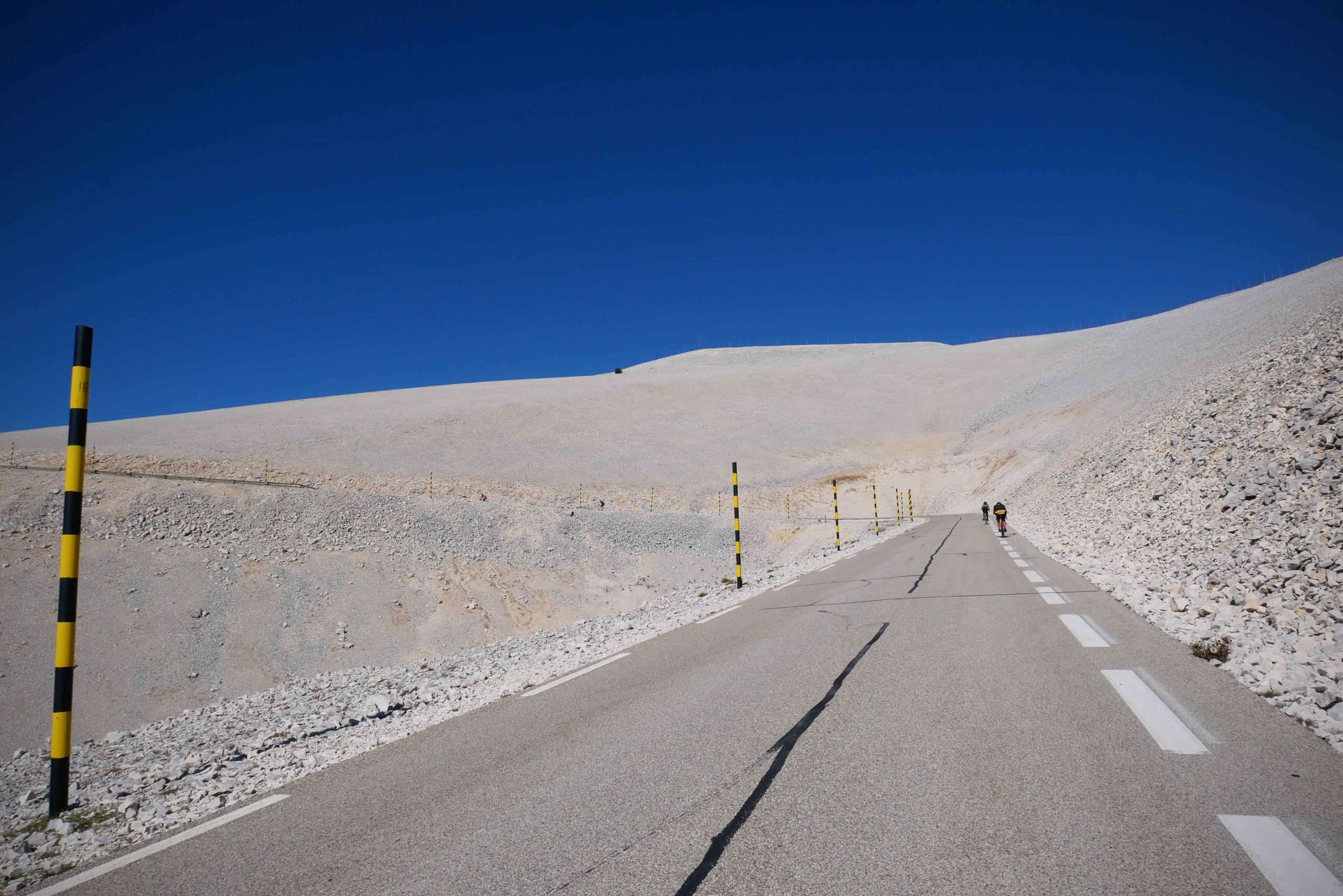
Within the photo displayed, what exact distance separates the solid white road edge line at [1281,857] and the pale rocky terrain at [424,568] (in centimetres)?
172

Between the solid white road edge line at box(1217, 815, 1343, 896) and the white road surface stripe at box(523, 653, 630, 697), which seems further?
the white road surface stripe at box(523, 653, 630, 697)

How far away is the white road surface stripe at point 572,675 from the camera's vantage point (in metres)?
6.28

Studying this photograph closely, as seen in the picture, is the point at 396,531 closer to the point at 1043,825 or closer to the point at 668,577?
the point at 668,577

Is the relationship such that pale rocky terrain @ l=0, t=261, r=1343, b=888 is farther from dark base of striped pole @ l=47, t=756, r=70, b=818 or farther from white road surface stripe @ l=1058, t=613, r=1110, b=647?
white road surface stripe @ l=1058, t=613, r=1110, b=647

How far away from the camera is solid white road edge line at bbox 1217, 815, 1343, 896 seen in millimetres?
2436

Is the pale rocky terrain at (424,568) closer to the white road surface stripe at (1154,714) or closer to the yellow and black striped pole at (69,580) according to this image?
the yellow and black striped pole at (69,580)

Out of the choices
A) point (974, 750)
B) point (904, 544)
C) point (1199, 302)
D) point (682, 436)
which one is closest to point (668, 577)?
point (904, 544)

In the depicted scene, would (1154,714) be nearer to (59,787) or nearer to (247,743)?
(59,787)

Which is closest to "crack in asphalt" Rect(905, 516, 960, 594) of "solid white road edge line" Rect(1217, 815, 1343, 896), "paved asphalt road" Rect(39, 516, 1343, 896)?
"paved asphalt road" Rect(39, 516, 1343, 896)

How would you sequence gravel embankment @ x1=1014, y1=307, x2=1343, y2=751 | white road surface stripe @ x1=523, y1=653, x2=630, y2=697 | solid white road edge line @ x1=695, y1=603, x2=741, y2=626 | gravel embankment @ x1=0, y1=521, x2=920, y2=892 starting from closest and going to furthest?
gravel embankment @ x1=0, y1=521, x2=920, y2=892 < gravel embankment @ x1=1014, y1=307, x2=1343, y2=751 < white road surface stripe @ x1=523, y1=653, x2=630, y2=697 < solid white road edge line @ x1=695, y1=603, x2=741, y2=626

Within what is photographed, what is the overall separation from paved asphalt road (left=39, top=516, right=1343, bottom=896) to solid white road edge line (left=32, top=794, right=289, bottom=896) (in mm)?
70

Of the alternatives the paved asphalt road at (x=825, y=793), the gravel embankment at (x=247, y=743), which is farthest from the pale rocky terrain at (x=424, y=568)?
the paved asphalt road at (x=825, y=793)

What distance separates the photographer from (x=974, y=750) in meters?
3.95

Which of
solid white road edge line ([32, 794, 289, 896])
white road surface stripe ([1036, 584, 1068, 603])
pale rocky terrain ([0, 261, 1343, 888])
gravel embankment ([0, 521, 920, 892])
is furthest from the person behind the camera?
white road surface stripe ([1036, 584, 1068, 603])
